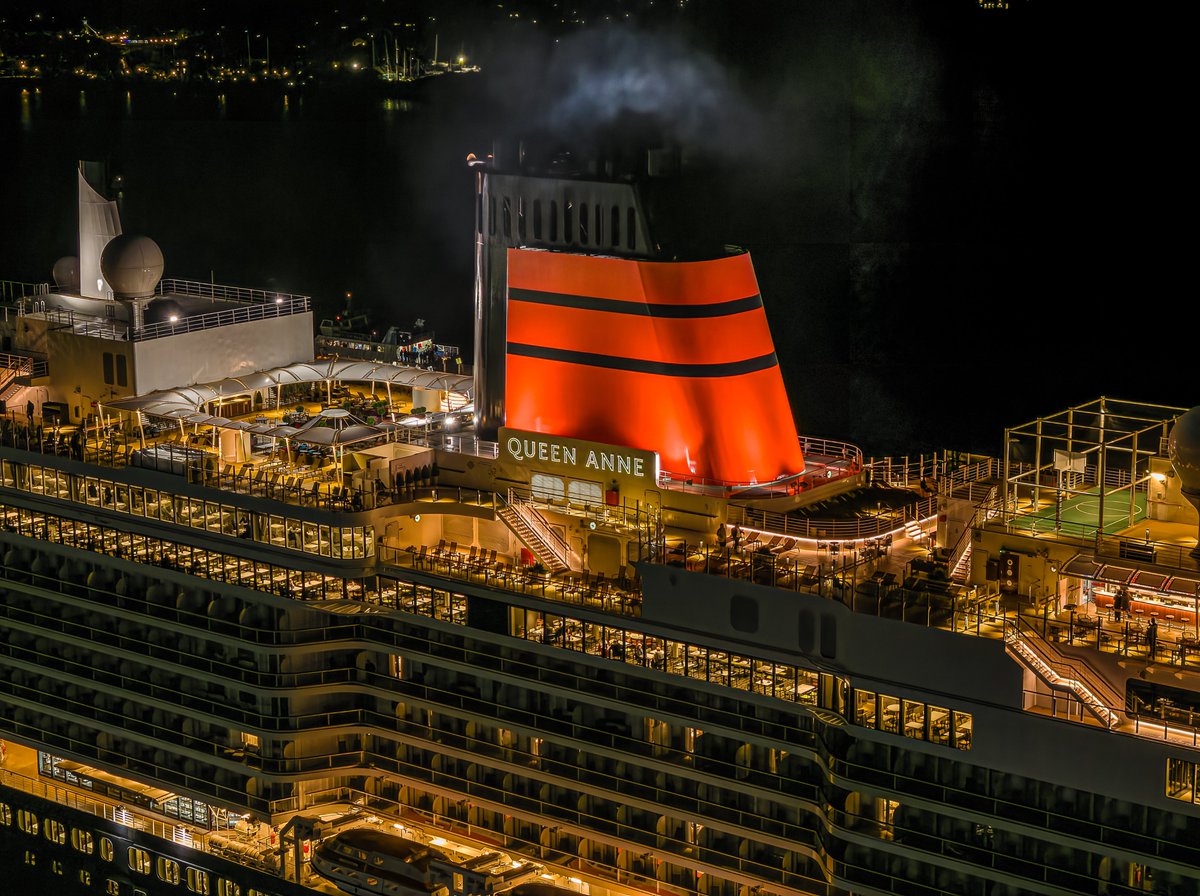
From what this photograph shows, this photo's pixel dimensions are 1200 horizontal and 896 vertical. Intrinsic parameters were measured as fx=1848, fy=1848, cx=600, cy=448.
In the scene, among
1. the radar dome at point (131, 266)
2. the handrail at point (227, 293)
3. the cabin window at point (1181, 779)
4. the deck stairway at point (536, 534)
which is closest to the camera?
the cabin window at point (1181, 779)

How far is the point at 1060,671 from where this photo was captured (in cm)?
2070

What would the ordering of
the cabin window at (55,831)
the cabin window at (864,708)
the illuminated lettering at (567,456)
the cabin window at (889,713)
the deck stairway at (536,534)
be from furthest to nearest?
the cabin window at (55,831), the deck stairway at (536,534), the illuminated lettering at (567,456), the cabin window at (864,708), the cabin window at (889,713)

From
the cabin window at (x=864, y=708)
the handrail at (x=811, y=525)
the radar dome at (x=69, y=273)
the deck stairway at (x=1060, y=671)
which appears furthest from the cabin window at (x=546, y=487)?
the radar dome at (x=69, y=273)

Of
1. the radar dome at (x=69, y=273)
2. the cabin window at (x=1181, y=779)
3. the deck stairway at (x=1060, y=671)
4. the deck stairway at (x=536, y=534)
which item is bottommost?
the cabin window at (x=1181, y=779)

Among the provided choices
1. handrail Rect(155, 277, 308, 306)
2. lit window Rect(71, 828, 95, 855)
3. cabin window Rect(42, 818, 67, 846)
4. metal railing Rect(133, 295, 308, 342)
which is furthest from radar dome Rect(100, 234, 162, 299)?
lit window Rect(71, 828, 95, 855)

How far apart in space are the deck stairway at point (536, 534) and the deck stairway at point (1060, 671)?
22.2 feet

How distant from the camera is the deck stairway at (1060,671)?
66.0ft

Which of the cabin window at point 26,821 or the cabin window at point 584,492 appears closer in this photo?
the cabin window at point 584,492

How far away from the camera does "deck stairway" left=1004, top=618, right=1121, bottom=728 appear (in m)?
20.1

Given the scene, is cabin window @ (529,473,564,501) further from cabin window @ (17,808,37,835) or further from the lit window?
cabin window @ (17,808,37,835)

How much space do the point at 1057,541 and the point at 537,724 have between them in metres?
7.13

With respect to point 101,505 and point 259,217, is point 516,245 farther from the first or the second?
point 259,217

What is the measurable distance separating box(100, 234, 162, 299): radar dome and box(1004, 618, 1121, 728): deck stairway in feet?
57.8

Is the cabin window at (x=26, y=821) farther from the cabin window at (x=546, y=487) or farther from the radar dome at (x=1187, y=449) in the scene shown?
the radar dome at (x=1187, y=449)
